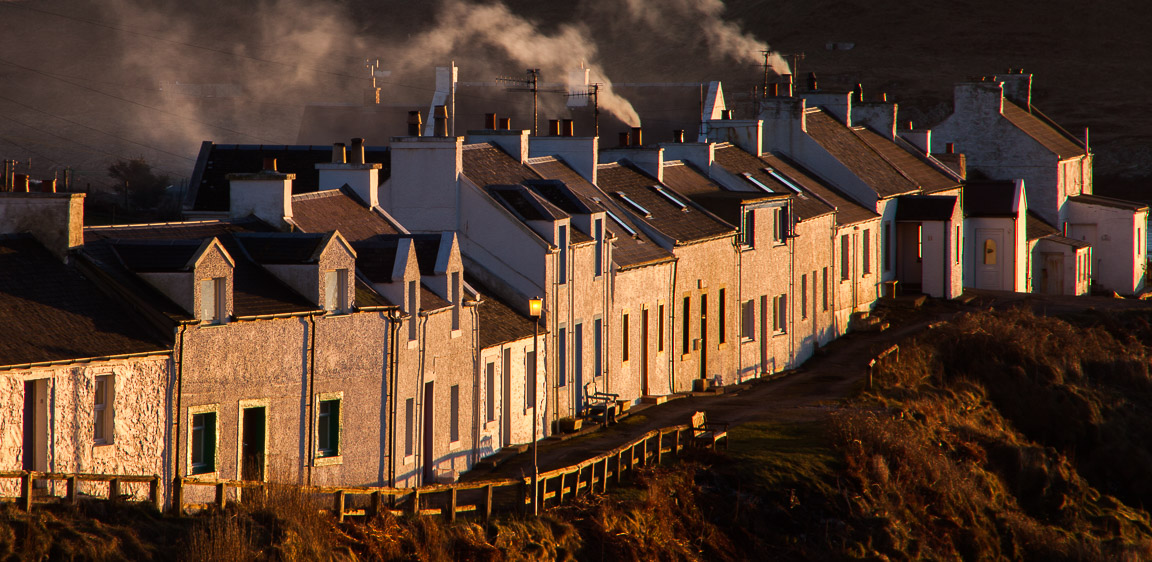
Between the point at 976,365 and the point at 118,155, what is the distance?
275ft

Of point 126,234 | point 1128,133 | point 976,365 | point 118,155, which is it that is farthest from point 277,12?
point 126,234

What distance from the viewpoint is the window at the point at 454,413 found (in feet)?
98.0

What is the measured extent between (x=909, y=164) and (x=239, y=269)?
44499mm

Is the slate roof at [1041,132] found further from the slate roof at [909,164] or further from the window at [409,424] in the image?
the window at [409,424]

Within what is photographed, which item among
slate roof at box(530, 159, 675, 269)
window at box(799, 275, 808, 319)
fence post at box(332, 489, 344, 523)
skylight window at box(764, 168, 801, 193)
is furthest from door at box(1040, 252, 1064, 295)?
fence post at box(332, 489, 344, 523)

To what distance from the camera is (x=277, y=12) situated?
175m

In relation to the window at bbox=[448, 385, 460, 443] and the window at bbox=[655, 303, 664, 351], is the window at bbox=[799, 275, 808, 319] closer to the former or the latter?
the window at bbox=[655, 303, 664, 351]

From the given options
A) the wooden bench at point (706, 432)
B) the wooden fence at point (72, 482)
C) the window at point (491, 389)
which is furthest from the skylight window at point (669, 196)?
the wooden fence at point (72, 482)

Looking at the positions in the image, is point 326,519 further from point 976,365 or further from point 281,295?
point 976,365

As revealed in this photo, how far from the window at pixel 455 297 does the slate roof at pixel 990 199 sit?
1498 inches

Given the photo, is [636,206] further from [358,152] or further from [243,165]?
[243,165]

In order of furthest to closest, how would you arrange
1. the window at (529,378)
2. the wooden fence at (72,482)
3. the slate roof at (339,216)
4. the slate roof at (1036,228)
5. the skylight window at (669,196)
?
the slate roof at (1036,228)
the skylight window at (669,196)
the window at (529,378)
the slate roof at (339,216)
the wooden fence at (72,482)

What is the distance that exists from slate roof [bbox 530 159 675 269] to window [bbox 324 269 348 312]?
11.4 meters

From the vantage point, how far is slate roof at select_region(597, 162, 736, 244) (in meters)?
41.6
